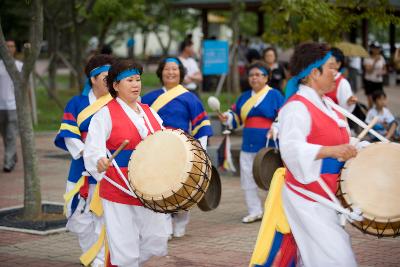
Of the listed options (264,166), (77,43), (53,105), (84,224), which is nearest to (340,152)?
(84,224)

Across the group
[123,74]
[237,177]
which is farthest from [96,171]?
[237,177]

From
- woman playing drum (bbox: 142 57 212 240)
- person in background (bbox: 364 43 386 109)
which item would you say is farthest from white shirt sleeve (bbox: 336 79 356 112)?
person in background (bbox: 364 43 386 109)

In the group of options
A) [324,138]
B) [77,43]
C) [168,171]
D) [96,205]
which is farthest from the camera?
[77,43]

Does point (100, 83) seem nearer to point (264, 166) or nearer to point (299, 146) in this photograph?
point (264, 166)

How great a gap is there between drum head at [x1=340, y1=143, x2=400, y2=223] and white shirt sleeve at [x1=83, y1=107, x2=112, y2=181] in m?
1.70

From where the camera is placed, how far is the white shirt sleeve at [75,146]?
7156 mm

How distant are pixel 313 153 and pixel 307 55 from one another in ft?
2.25

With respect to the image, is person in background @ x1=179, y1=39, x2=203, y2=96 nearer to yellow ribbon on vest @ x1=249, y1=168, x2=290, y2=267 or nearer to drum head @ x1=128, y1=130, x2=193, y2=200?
drum head @ x1=128, y1=130, x2=193, y2=200

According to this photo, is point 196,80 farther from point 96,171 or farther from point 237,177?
point 96,171


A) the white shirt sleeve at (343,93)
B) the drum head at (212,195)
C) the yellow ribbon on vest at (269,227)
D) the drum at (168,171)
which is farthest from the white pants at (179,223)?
the yellow ribbon on vest at (269,227)

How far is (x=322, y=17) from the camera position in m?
13.1

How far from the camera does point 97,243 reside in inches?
277

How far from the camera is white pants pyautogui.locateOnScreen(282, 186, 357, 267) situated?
5.07 meters

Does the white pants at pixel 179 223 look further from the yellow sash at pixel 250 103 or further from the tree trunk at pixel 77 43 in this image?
the tree trunk at pixel 77 43
